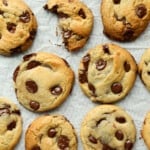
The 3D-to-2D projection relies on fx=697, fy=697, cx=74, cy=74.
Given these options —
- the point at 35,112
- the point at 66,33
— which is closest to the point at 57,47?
the point at 66,33

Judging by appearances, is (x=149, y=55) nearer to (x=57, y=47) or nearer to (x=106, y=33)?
(x=106, y=33)

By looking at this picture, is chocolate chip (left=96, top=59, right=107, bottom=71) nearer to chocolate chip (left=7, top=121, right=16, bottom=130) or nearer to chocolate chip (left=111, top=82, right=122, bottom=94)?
chocolate chip (left=111, top=82, right=122, bottom=94)

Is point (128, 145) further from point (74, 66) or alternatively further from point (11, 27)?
point (11, 27)

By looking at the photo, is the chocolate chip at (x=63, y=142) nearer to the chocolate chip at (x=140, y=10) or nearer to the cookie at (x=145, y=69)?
the cookie at (x=145, y=69)

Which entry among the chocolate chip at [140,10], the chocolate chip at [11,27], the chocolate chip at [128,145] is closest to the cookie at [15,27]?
the chocolate chip at [11,27]

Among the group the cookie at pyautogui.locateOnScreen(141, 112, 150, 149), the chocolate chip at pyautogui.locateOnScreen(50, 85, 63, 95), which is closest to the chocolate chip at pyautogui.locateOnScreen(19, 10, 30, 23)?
the chocolate chip at pyautogui.locateOnScreen(50, 85, 63, 95)

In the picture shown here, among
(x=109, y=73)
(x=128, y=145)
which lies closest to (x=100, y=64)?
(x=109, y=73)
